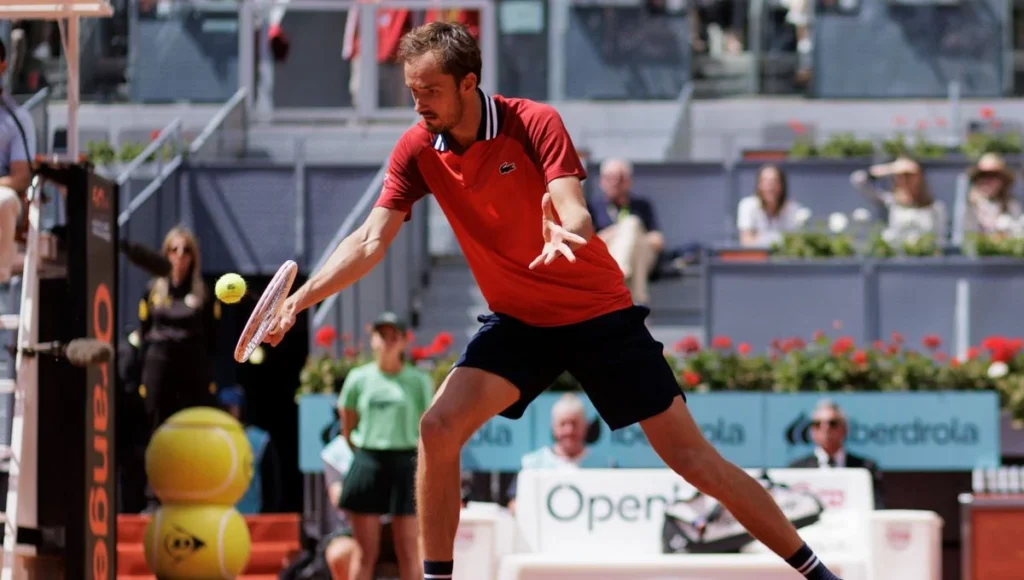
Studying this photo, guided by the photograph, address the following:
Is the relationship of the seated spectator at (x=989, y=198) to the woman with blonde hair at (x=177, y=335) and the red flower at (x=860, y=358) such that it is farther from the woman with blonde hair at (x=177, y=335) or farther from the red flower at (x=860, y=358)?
the woman with blonde hair at (x=177, y=335)

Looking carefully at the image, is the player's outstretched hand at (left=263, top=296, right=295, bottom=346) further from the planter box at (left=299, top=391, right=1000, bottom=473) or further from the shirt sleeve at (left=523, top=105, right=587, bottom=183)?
the planter box at (left=299, top=391, right=1000, bottom=473)

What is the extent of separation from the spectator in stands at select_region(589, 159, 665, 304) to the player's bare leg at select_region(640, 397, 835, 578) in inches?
270

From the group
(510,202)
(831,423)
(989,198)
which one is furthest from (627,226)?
(510,202)

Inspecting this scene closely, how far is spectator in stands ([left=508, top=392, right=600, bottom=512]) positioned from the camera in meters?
10.9

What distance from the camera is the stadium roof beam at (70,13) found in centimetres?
830

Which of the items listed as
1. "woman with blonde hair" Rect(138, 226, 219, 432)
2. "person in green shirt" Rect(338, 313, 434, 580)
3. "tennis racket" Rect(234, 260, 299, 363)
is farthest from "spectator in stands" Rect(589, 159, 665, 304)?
"tennis racket" Rect(234, 260, 299, 363)

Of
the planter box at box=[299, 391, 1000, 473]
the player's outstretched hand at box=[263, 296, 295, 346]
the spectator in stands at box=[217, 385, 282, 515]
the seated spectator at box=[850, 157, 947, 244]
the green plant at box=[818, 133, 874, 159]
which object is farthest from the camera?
the green plant at box=[818, 133, 874, 159]

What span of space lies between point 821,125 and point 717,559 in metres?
10.0

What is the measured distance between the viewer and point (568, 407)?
35.6ft

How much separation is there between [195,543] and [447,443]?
5.09m

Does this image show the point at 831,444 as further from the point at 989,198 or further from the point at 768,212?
the point at 989,198

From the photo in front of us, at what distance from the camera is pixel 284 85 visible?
1931 cm

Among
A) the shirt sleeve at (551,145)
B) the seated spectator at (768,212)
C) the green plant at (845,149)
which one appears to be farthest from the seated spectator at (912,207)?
the shirt sleeve at (551,145)

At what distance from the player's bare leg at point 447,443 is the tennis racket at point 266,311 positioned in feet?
1.93
